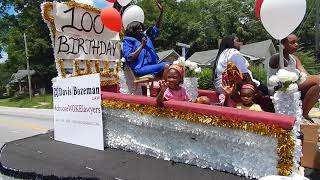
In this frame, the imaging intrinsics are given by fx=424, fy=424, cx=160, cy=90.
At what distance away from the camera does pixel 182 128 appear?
3088 mm

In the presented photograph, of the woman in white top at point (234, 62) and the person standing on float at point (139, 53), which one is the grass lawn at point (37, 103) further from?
the woman in white top at point (234, 62)

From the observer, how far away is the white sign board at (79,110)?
12.6 feet

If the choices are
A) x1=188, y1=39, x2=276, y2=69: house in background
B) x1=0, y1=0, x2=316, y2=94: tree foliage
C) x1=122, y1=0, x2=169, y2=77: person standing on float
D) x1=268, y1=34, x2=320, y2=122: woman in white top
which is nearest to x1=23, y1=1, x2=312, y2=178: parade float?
x1=122, y1=0, x2=169, y2=77: person standing on float

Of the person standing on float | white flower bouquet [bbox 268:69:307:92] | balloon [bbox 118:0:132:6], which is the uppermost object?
balloon [bbox 118:0:132:6]

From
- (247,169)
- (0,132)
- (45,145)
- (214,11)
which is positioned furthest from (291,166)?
(214,11)

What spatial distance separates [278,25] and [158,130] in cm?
120

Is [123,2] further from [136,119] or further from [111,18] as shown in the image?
[136,119]

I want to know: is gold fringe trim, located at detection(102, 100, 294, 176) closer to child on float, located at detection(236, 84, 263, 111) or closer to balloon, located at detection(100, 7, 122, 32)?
child on float, located at detection(236, 84, 263, 111)

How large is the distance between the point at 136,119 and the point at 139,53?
1.24m

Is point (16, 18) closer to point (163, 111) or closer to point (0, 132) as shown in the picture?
point (0, 132)

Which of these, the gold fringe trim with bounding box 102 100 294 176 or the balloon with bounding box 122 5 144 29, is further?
the balloon with bounding box 122 5 144 29

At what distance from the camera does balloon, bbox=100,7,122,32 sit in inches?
177

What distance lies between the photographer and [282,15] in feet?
10.1

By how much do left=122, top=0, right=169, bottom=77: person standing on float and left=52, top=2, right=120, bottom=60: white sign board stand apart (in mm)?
375
